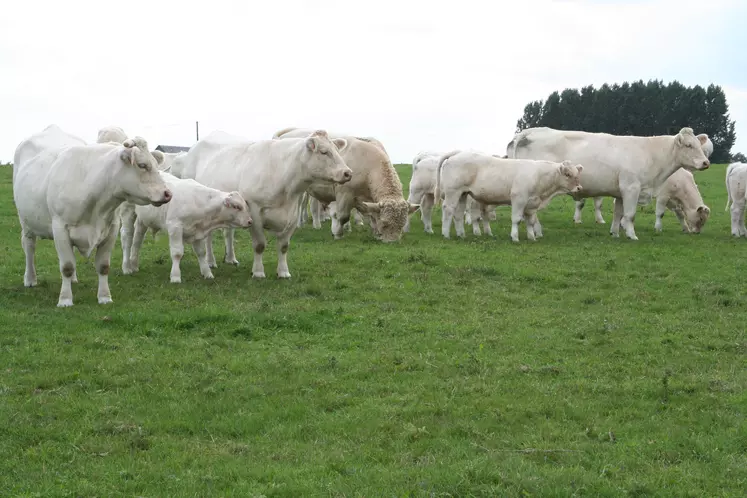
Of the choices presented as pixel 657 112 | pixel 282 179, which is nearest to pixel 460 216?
pixel 282 179

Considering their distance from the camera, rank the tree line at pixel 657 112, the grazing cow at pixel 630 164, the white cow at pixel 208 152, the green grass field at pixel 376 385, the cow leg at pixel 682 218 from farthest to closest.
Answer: the tree line at pixel 657 112
the cow leg at pixel 682 218
the grazing cow at pixel 630 164
the white cow at pixel 208 152
the green grass field at pixel 376 385

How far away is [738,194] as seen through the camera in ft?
66.7

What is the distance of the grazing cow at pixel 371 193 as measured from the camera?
18.6m

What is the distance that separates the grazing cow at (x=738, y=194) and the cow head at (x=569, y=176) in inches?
170

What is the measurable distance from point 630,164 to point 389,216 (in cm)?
635

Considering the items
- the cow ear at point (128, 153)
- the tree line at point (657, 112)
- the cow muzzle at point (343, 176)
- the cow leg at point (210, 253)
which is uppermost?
the tree line at point (657, 112)

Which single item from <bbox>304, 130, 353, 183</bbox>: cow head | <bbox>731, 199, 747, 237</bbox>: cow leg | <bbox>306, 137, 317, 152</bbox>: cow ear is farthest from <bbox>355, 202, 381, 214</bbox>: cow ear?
<bbox>731, 199, 747, 237</bbox>: cow leg

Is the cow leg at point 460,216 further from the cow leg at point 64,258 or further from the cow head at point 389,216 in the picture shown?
the cow leg at point 64,258

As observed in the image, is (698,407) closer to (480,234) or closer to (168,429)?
(168,429)

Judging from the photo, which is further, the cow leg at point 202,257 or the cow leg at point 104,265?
the cow leg at point 202,257

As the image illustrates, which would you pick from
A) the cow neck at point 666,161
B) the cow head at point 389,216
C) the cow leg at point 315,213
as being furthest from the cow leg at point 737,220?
the cow leg at point 315,213

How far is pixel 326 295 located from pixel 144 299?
104 inches

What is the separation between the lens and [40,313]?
→ 10953 millimetres

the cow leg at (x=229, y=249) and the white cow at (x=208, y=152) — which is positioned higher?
the white cow at (x=208, y=152)
